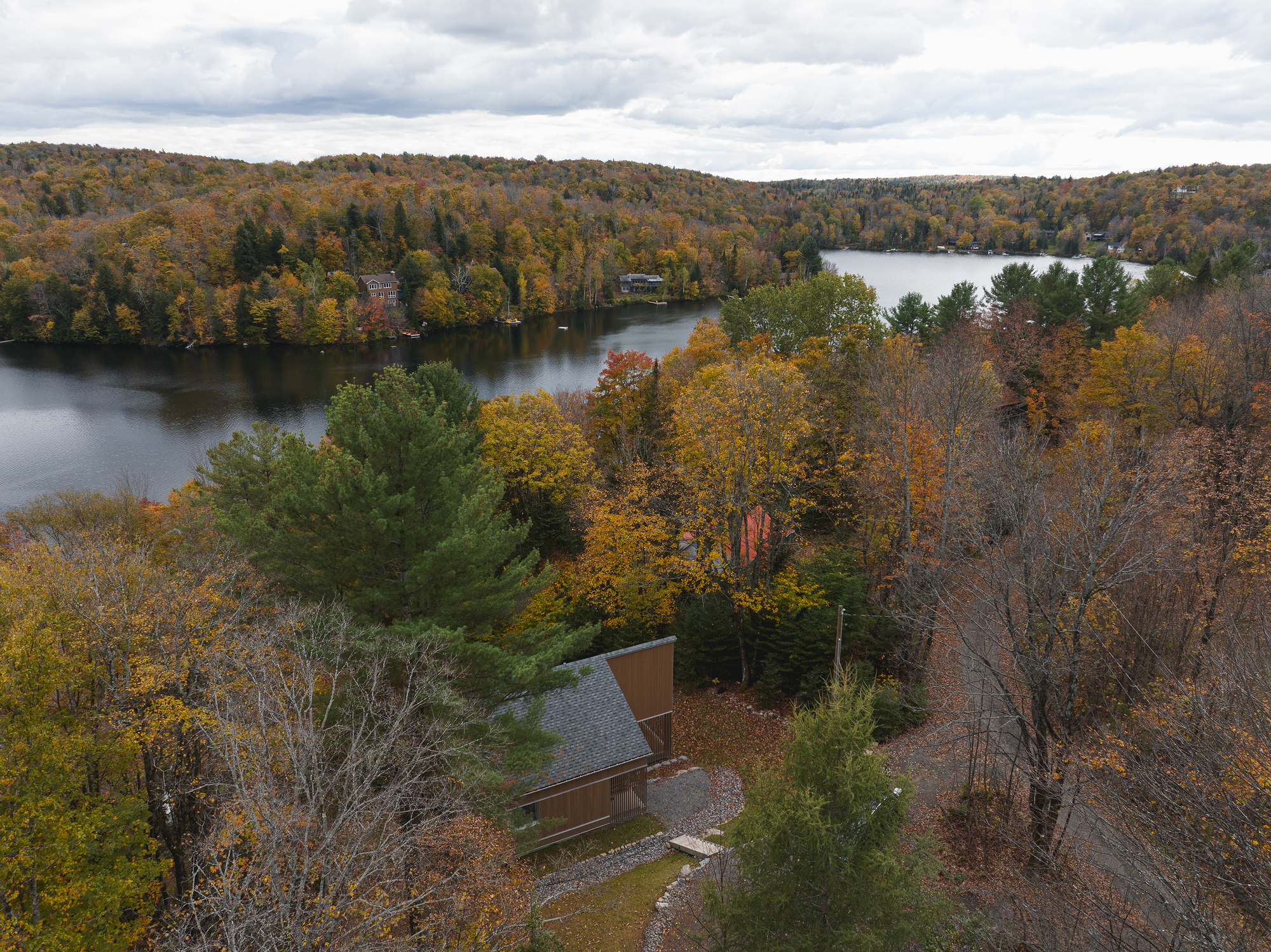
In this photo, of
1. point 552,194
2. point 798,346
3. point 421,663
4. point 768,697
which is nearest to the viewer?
point 421,663

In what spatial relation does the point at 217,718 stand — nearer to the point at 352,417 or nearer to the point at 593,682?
the point at 352,417

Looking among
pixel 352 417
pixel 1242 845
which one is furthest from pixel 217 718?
pixel 1242 845

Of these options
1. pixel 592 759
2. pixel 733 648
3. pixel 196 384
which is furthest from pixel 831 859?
pixel 196 384

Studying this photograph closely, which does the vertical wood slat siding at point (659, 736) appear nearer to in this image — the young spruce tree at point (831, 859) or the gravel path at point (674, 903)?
the gravel path at point (674, 903)

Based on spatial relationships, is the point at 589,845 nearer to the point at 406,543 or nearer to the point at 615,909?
the point at 615,909

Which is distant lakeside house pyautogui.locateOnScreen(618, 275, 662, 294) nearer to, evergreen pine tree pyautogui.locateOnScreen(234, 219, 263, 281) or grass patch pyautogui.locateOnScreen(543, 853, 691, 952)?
evergreen pine tree pyautogui.locateOnScreen(234, 219, 263, 281)

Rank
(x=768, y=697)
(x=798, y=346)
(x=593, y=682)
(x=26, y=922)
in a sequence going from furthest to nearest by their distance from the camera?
(x=798, y=346), (x=768, y=697), (x=593, y=682), (x=26, y=922)

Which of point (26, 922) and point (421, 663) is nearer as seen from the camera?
point (26, 922)

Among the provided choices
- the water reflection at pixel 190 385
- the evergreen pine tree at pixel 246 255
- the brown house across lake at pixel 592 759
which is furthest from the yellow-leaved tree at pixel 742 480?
the evergreen pine tree at pixel 246 255
